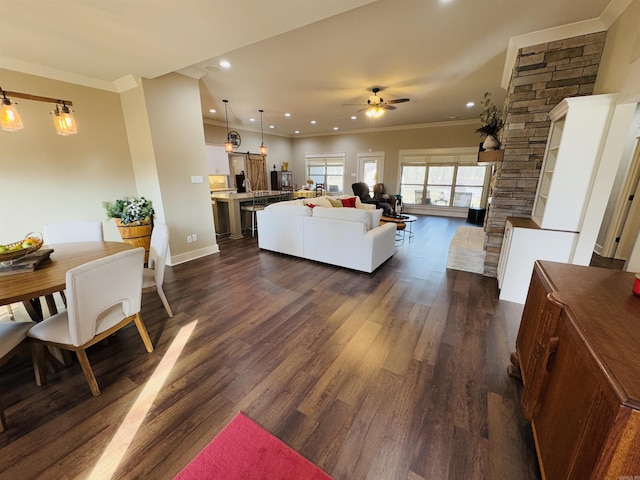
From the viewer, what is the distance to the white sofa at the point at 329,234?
139 inches

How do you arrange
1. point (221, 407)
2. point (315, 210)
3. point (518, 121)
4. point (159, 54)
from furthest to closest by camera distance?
point (315, 210) < point (518, 121) < point (159, 54) < point (221, 407)

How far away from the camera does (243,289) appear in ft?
10.3

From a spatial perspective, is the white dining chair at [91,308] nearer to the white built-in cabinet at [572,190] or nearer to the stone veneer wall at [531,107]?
the white built-in cabinet at [572,190]

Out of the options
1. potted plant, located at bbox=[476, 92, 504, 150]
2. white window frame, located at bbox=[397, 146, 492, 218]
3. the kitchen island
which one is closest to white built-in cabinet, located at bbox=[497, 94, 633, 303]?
potted plant, located at bbox=[476, 92, 504, 150]

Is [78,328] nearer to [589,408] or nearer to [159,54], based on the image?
[589,408]

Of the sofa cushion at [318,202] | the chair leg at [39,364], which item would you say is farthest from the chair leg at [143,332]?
the sofa cushion at [318,202]

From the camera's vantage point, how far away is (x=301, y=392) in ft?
5.45

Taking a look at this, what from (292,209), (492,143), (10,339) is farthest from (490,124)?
(10,339)

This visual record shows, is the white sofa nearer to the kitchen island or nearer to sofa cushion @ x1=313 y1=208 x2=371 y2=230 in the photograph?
sofa cushion @ x1=313 y1=208 x2=371 y2=230

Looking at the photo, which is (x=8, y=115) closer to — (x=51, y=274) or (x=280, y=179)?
(x=51, y=274)

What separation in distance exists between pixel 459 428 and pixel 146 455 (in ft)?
5.55

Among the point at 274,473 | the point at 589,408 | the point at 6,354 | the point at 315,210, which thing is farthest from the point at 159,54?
the point at 589,408

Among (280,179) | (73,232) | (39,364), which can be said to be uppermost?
(280,179)

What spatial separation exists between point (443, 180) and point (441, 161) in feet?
2.01
